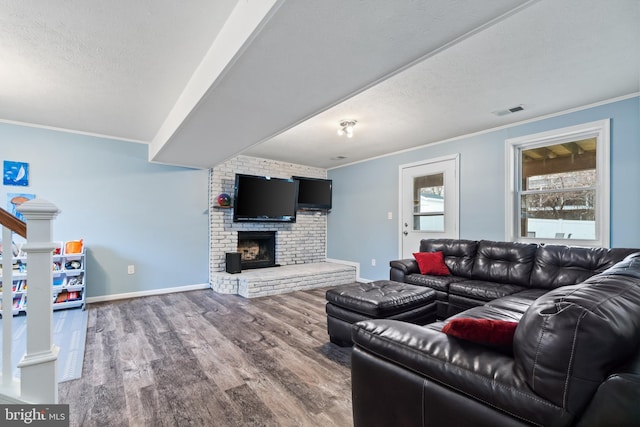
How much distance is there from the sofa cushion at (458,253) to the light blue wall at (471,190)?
15.4 inches

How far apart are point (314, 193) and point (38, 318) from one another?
15.7 ft

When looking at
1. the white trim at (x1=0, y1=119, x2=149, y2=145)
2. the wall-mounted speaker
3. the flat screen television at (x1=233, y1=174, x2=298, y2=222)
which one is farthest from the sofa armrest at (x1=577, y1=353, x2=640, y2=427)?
the white trim at (x1=0, y1=119, x2=149, y2=145)

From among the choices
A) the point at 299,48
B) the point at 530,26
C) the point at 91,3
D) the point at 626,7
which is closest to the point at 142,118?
the point at 91,3

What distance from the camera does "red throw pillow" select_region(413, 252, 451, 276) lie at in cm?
352

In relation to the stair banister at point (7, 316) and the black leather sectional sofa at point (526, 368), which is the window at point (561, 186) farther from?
the stair banister at point (7, 316)

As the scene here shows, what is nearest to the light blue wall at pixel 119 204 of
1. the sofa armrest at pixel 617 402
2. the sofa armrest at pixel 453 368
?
the sofa armrest at pixel 453 368

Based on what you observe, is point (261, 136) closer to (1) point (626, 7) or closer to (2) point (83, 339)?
(2) point (83, 339)

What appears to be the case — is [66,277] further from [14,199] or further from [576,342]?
[576,342]

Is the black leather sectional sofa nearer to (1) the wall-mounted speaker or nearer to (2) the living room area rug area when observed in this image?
(2) the living room area rug area

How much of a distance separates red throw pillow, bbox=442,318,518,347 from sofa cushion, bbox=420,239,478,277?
261 centimetres

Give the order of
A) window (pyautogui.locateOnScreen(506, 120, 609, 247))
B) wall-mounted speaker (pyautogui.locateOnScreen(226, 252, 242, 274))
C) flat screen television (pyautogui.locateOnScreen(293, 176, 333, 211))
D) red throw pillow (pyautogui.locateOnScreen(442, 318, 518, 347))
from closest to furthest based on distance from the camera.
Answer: red throw pillow (pyautogui.locateOnScreen(442, 318, 518, 347)), window (pyautogui.locateOnScreen(506, 120, 609, 247)), wall-mounted speaker (pyautogui.locateOnScreen(226, 252, 242, 274)), flat screen television (pyautogui.locateOnScreen(293, 176, 333, 211))

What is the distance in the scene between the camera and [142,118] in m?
3.38

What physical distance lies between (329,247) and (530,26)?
497 centimetres

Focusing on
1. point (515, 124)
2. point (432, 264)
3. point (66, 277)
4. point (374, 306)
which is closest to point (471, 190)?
point (515, 124)
